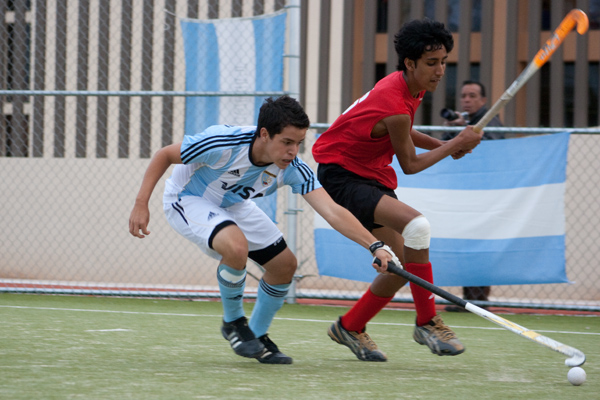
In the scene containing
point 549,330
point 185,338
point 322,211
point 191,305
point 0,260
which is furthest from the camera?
point 0,260

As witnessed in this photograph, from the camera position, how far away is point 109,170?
10.0m

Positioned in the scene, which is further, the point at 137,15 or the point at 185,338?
the point at 137,15

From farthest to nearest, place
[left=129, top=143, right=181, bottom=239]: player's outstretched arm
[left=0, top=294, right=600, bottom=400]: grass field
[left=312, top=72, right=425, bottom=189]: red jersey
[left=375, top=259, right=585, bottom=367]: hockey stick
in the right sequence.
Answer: [left=312, top=72, right=425, bottom=189]: red jersey → [left=129, top=143, right=181, bottom=239]: player's outstretched arm → [left=375, top=259, right=585, bottom=367]: hockey stick → [left=0, top=294, right=600, bottom=400]: grass field

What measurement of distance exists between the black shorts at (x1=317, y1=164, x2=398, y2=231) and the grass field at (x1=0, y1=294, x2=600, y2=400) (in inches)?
28.9

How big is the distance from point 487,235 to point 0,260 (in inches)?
213

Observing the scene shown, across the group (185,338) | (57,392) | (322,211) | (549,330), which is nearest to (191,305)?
(185,338)

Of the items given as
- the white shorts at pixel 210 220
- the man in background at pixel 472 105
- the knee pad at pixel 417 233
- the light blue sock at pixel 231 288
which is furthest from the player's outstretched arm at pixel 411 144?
the man in background at pixel 472 105

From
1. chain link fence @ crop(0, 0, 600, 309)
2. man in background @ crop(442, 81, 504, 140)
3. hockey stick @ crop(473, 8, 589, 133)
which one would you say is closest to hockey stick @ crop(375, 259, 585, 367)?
hockey stick @ crop(473, 8, 589, 133)

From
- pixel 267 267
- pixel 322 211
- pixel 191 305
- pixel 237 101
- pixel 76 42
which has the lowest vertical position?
pixel 191 305

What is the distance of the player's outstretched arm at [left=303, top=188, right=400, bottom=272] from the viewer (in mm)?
3545

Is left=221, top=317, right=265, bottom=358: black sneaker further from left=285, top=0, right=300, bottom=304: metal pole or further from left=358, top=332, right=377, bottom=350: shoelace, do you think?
left=285, top=0, right=300, bottom=304: metal pole

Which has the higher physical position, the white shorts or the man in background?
the man in background

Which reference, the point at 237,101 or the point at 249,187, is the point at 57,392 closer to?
the point at 249,187

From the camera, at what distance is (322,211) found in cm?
381
